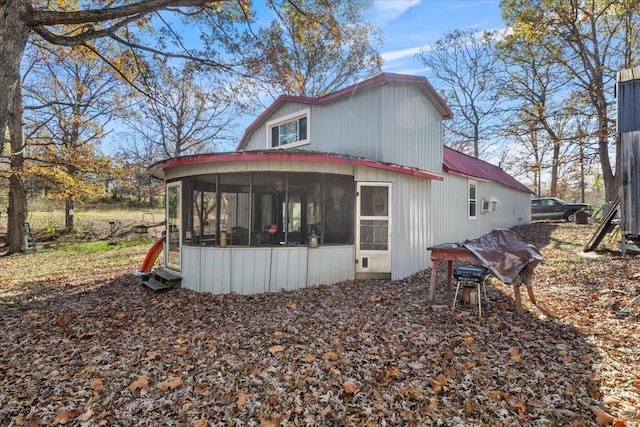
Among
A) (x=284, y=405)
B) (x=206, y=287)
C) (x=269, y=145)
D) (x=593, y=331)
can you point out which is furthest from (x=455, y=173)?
(x=284, y=405)

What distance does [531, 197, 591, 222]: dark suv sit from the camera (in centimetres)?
1969

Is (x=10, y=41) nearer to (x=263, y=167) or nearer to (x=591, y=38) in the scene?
(x=263, y=167)

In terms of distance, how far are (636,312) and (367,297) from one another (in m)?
3.96

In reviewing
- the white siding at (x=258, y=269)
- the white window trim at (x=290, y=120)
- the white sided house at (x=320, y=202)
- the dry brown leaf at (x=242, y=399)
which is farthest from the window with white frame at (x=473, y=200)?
the dry brown leaf at (x=242, y=399)

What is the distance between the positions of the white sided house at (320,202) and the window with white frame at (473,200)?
12.7 feet

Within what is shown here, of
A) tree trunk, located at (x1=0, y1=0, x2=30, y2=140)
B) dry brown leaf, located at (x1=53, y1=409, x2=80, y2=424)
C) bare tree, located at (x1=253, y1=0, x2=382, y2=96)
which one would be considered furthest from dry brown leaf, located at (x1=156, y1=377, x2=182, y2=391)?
bare tree, located at (x1=253, y1=0, x2=382, y2=96)

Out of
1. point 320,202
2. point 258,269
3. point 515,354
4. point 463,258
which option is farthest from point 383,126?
point 515,354

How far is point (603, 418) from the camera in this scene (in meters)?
2.80

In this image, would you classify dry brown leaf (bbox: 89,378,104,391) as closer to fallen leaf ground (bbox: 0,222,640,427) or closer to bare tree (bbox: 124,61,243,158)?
fallen leaf ground (bbox: 0,222,640,427)

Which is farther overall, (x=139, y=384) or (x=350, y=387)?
(x=139, y=384)

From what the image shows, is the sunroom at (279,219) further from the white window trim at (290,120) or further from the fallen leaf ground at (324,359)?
the white window trim at (290,120)

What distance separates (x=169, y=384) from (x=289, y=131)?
812cm

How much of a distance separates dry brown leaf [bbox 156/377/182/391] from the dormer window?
7.27 metres

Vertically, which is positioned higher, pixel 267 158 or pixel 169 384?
pixel 267 158
